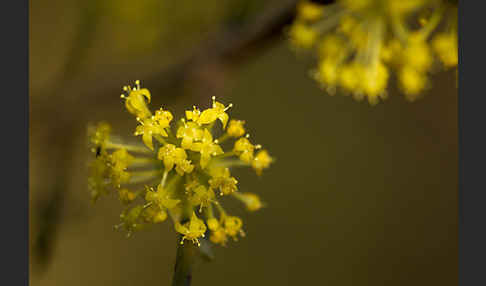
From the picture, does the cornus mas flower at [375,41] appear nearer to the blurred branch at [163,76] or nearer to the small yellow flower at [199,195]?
the blurred branch at [163,76]

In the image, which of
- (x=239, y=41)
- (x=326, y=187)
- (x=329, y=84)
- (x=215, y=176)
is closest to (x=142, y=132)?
(x=215, y=176)

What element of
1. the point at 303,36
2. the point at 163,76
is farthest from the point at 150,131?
the point at 163,76

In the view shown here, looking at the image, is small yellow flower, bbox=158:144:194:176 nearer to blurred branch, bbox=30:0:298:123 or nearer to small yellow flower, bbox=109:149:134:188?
small yellow flower, bbox=109:149:134:188

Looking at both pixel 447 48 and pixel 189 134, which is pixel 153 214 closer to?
pixel 189 134

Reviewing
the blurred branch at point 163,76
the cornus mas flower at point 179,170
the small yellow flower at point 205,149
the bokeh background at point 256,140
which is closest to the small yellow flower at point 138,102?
the cornus mas flower at point 179,170

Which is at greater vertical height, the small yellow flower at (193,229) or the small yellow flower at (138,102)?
the small yellow flower at (138,102)

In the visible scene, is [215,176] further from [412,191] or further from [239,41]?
[412,191]

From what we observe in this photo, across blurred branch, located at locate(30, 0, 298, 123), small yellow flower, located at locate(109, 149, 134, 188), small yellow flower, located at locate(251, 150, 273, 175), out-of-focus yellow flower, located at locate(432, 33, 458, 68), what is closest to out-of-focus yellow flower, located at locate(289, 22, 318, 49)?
blurred branch, located at locate(30, 0, 298, 123)
